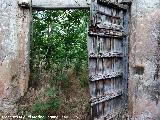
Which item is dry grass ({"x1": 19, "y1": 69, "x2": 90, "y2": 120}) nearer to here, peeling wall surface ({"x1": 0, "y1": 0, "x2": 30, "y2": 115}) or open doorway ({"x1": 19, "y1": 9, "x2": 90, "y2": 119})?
open doorway ({"x1": 19, "y1": 9, "x2": 90, "y2": 119})

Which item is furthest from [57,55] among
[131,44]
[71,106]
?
[131,44]

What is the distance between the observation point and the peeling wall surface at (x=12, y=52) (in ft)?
21.1

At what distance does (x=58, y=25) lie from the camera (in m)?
7.91

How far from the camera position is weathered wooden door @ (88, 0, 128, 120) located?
4.79m

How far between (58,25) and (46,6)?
1511 mm

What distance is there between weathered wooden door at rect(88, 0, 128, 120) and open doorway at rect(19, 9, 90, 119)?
3.45 ft

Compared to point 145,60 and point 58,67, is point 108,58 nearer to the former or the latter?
point 145,60

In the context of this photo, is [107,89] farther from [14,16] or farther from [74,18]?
[74,18]

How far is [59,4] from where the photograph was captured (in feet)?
20.8

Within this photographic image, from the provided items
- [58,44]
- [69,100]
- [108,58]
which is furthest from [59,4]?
[69,100]

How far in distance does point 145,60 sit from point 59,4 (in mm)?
2043

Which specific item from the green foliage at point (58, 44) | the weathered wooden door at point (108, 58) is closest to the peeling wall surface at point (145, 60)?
the weathered wooden door at point (108, 58)

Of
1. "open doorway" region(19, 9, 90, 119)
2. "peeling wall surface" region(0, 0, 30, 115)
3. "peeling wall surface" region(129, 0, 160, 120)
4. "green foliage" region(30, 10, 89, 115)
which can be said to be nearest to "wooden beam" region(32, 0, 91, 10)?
"peeling wall surface" region(0, 0, 30, 115)

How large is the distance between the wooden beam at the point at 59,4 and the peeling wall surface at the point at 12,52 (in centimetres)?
37
